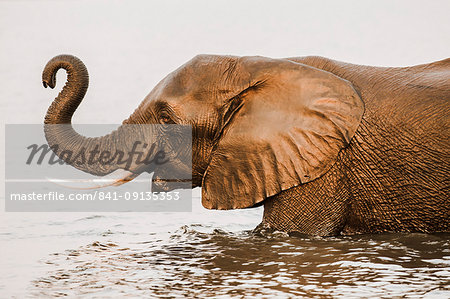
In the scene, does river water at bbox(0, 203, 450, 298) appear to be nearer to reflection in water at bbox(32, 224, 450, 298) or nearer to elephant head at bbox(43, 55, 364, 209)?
reflection in water at bbox(32, 224, 450, 298)

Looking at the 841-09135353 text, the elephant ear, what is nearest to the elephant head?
the elephant ear

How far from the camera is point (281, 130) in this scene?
644 cm

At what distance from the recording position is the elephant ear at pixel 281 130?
6.41 metres

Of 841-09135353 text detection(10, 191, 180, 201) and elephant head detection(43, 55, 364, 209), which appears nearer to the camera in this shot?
elephant head detection(43, 55, 364, 209)

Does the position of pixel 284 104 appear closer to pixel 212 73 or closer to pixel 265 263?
pixel 212 73

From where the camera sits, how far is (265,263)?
20.0 feet

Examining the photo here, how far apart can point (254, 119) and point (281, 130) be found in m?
0.23

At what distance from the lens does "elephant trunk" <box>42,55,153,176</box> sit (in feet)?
22.0

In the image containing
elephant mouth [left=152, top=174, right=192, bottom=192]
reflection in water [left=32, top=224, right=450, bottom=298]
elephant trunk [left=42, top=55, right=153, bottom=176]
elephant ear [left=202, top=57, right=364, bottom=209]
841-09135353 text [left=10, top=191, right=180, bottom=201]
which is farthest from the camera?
841-09135353 text [left=10, top=191, right=180, bottom=201]

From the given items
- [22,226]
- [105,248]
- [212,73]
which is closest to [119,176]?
[105,248]

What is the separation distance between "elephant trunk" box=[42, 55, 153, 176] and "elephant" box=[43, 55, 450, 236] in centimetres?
9

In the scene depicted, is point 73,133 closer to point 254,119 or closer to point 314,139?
point 254,119

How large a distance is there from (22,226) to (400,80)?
13.3ft

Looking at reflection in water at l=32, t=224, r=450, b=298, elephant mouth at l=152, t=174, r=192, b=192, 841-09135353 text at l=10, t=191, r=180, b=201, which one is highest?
elephant mouth at l=152, t=174, r=192, b=192
